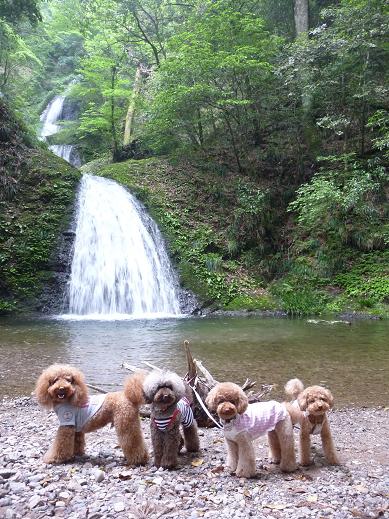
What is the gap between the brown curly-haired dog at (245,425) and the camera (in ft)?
10.2

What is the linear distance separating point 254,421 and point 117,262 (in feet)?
35.8

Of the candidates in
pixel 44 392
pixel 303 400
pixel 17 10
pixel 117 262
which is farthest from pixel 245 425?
pixel 17 10

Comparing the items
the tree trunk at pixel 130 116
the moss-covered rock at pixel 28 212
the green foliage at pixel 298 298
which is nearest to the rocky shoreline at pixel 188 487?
the green foliage at pixel 298 298

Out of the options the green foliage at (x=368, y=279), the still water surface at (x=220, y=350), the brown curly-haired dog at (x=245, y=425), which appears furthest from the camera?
the green foliage at (x=368, y=279)

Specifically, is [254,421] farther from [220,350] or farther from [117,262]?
[117,262]

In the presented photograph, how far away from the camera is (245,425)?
3.17 meters

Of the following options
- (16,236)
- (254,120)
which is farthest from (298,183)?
(16,236)

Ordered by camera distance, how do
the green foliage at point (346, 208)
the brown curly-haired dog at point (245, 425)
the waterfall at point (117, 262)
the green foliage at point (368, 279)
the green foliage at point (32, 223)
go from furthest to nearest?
the green foliage at point (346, 208), the waterfall at point (117, 262), the green foliage at point (32, 223), the green foliage at point (368, 279), the brown curly-haired dog at point (245, 425)

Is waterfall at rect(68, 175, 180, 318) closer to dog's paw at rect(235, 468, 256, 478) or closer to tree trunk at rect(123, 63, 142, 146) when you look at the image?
tree trunk at rect(123, 63, 142, 146)

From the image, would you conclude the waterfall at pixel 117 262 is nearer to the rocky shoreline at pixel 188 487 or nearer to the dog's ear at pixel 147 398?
the rocky shoreline at pixel 188 487

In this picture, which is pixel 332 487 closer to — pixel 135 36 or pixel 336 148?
pixel 336 148

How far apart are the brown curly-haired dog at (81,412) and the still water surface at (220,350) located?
229 centimetres

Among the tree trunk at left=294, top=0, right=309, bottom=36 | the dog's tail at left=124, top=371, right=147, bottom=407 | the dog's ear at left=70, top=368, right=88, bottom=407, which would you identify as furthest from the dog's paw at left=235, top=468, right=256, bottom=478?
the tree trunk at left=294, top=0, right=309, bottom=36

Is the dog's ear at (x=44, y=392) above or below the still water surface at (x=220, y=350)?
above
